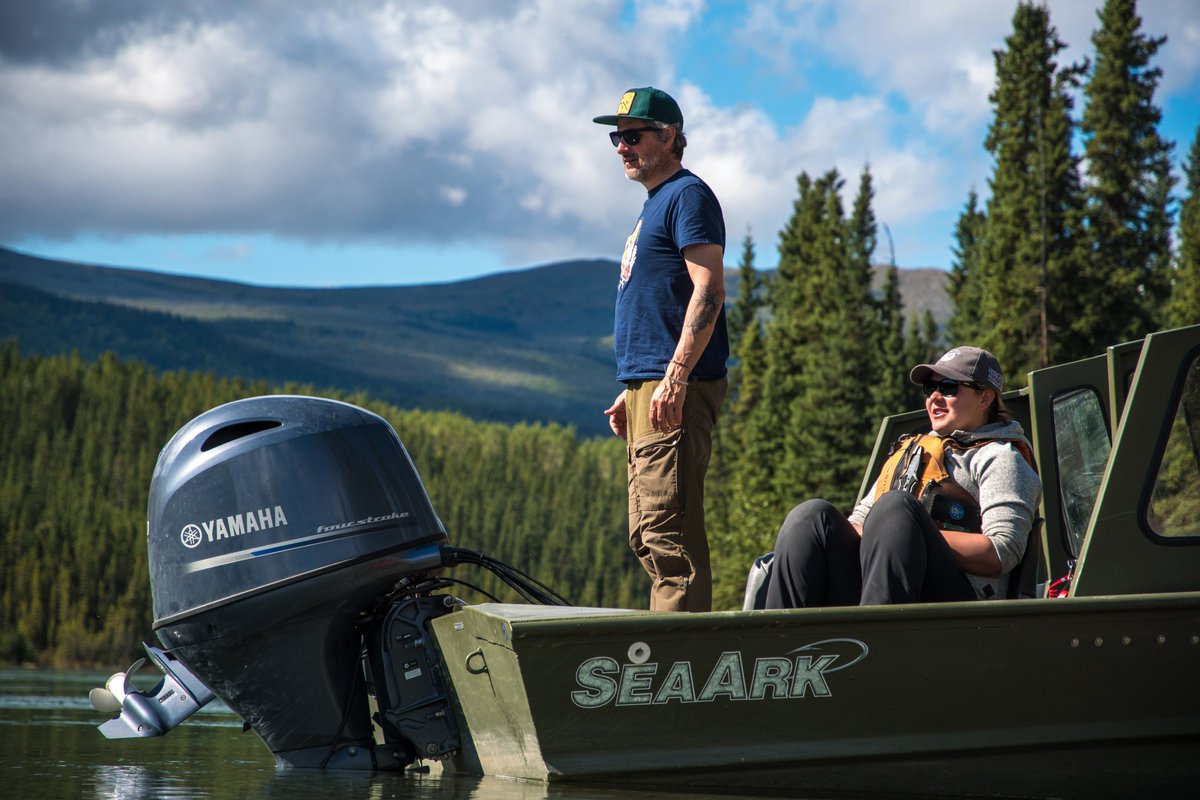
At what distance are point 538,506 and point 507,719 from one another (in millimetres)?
117885

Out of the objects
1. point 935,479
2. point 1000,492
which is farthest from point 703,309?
point 1000,492

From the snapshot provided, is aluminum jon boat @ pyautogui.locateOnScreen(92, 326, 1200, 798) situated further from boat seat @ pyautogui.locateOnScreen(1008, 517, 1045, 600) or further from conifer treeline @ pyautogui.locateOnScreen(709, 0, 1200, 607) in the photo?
conifer treeline @ pyautogui.locateOnScreen(709, 0, 1200, 607)

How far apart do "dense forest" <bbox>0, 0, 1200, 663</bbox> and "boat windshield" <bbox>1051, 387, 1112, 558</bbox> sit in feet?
126

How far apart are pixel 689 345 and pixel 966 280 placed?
79483 mm

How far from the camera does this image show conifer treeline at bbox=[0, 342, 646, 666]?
3666 inches

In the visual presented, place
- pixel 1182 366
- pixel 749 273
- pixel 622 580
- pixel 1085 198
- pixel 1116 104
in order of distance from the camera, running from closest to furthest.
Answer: pixel 1182 366, pixel 1085 198, pixel 1116 104, pixel 749 273, pixel 622 580

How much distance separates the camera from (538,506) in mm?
122125

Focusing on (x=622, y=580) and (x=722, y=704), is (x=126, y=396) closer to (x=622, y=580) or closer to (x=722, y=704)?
(x=622, y=580)

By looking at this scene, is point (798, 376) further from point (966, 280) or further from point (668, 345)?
point (668, 345)

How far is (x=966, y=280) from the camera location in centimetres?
8225

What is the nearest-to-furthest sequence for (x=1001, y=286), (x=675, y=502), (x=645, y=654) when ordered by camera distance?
(x=645, y=654) < (x=675, y=502) < (x=1001, y=286)

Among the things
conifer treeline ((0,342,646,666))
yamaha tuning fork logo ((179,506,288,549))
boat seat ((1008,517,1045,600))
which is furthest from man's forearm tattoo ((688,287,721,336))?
conifer treeline ((0,342,646,666))

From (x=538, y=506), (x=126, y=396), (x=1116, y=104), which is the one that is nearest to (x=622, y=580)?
(x=538, y=506)

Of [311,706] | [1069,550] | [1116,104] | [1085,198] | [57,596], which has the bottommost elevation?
[57,596]
